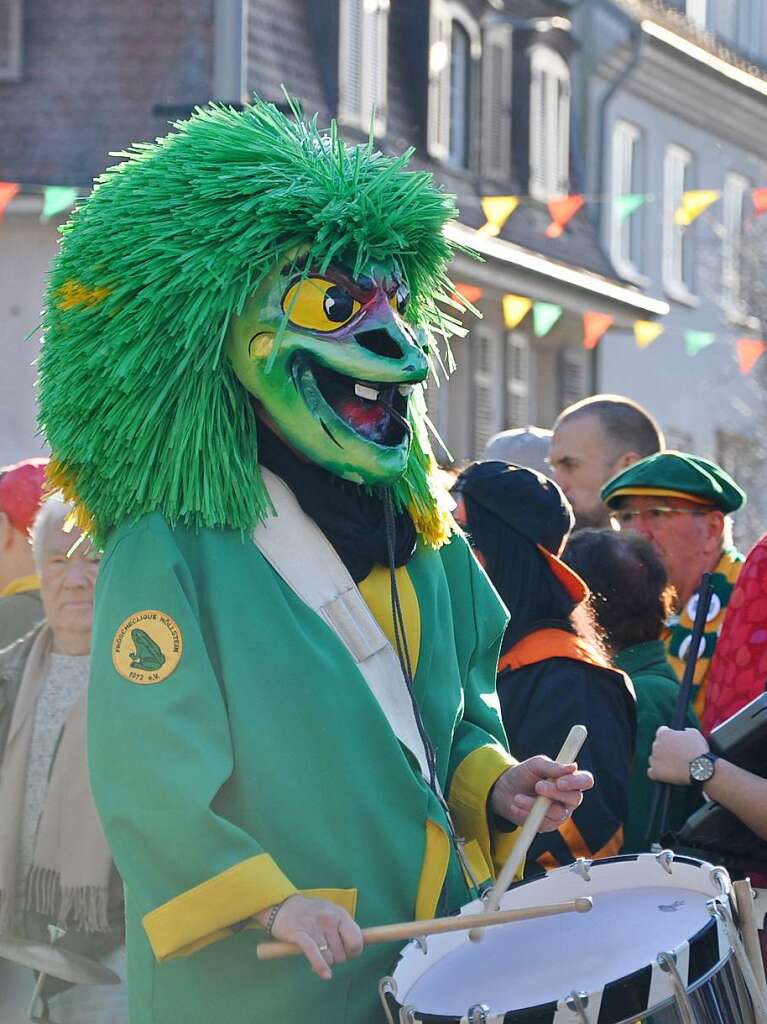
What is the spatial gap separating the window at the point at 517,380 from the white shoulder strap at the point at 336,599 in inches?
697

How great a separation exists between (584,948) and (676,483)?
2.54 meters

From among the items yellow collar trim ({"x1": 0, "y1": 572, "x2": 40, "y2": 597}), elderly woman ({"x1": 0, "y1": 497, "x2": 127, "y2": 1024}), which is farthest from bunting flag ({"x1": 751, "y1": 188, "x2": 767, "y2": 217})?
elderly woman ({"x1": 0, "y1": 497, "x2": 127, "y2": 1024})

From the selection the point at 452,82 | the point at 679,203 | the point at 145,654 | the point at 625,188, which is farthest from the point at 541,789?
the point at 679,203

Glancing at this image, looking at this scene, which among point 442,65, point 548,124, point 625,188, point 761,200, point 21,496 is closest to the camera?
point 21,496

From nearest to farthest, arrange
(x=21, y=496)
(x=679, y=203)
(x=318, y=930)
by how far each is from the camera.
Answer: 1. (x=318, y=930)
2. (x=21, y=496)
3. (x=679, y=203)

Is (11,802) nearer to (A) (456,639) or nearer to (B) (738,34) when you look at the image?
(A) (456,639)

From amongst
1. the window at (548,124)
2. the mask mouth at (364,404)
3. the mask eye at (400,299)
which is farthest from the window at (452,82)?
the mask mouth at (364,404)

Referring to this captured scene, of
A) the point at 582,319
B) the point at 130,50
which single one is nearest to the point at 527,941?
the point at 130,50

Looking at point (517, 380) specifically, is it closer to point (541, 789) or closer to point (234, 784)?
point (541, 789)

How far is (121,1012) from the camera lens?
505 centimetres

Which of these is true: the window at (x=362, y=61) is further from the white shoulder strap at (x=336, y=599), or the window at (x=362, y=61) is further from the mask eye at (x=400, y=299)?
the white shoulder strap at (x=336, y=599)

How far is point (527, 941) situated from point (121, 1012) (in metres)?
2.03

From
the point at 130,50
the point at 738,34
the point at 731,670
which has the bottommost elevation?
the point at 731,670

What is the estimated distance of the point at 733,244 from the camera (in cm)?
2392
